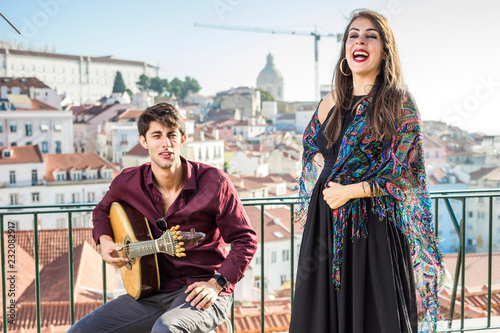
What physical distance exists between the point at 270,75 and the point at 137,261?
10874 cm

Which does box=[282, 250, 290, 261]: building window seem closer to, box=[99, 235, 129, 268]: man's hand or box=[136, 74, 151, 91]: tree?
box=[99, 235, 129, 268]: man's hand

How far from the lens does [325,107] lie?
190 cm

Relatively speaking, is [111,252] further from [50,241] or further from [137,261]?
[50,241]

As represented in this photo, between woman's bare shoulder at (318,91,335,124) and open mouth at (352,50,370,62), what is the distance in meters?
0.18

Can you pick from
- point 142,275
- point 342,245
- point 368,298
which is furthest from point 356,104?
point 142,275

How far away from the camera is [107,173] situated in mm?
49875

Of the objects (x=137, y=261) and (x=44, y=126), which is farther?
(x=44, y=126)

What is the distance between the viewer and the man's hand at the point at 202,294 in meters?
1.85

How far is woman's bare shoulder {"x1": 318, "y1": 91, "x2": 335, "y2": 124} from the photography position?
1.88 m

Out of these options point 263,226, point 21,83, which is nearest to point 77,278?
point 263,226

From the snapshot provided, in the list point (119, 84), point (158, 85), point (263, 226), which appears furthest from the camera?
point (158, 85)

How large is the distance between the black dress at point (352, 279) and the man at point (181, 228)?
0.26 m

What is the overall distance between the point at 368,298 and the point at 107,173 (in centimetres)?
5002

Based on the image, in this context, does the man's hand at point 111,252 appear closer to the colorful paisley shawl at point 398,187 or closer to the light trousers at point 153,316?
Result: the light trousers at point 153,316
